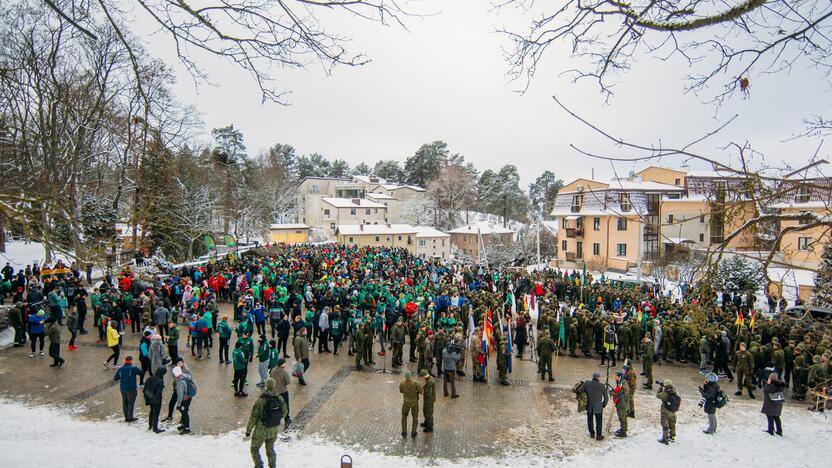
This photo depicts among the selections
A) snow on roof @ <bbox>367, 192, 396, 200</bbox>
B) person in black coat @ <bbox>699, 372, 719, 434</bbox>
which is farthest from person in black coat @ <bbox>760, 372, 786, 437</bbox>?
snow on roof @ <bbox>367, 192, 396, 200</bbox>

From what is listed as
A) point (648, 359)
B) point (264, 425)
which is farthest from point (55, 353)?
point (648, 359)

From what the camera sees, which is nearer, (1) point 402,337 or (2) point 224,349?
(2) point 224,349

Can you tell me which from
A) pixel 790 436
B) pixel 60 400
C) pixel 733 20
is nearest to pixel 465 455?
pixel 790 436

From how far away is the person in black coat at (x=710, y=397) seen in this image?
9.24 metres

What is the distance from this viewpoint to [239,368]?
10367 mm

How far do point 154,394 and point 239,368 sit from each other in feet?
6.50

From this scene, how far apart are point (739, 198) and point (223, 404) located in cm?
1032

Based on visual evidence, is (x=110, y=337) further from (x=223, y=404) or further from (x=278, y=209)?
(x=278, y=209)

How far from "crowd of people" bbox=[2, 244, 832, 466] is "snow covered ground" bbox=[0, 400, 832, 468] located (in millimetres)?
428

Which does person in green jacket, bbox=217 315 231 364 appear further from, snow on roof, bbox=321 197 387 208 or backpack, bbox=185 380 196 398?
snow on roof, bbox=321 197 387 208

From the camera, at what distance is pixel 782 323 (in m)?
14.7

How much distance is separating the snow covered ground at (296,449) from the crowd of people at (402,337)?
1.41ft

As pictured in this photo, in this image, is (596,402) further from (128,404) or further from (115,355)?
(115,355)

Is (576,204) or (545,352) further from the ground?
(576,204)
